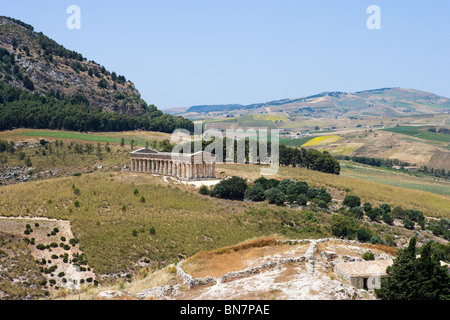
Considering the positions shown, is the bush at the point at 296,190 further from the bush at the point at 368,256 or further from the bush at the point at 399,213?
the bush at the point at 368,256

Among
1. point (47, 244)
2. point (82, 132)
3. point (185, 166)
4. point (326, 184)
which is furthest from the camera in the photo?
point (82, 132)

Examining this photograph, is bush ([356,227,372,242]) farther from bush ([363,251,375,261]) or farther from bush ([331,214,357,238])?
bush ([363,251,375,261])

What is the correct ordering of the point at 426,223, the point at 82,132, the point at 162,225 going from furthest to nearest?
the point at 82,132
the point at 426,223
the point at 162,225

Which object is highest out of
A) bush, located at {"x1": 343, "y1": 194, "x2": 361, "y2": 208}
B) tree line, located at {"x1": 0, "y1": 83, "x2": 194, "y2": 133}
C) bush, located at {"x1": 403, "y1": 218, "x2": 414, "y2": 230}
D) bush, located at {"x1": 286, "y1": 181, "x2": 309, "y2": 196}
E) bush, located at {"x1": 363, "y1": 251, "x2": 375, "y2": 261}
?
tree line, located at {"x1": 0, "y1": 83, "x2": 194, "y2": 133}

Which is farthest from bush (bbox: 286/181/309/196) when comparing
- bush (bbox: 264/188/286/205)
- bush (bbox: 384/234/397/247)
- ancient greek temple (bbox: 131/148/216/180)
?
bush (bbox: 384/234/397/247)
